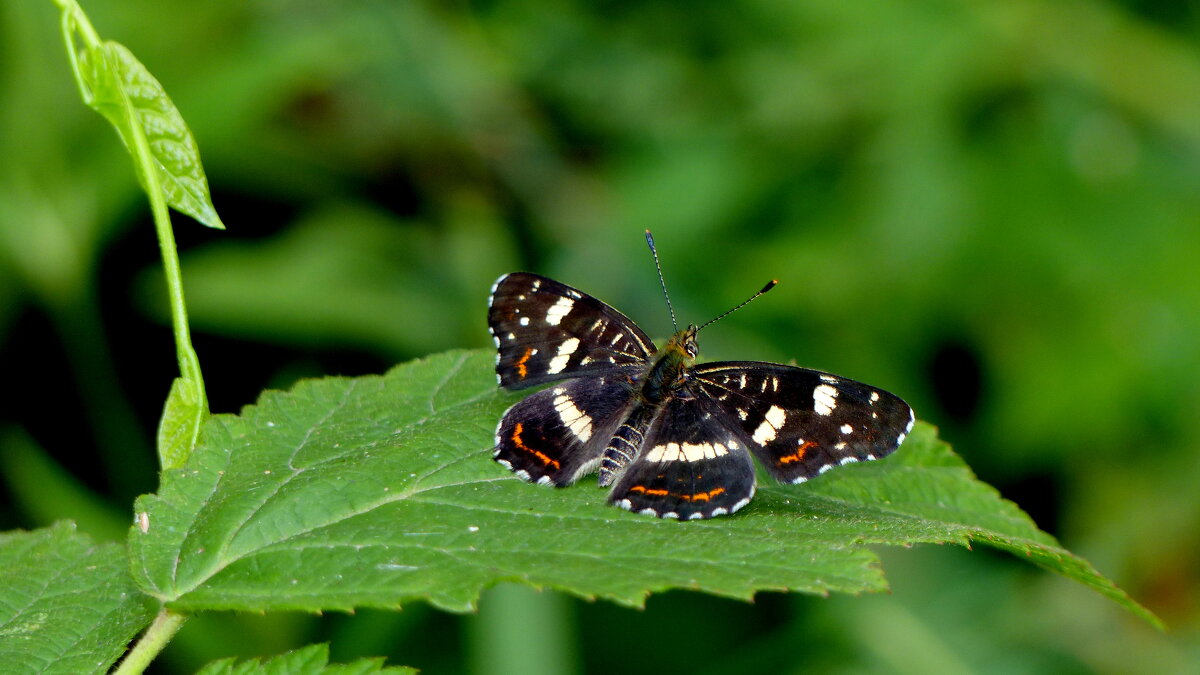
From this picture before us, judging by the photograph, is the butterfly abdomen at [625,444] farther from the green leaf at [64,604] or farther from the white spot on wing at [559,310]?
the green leaf at [64,604]

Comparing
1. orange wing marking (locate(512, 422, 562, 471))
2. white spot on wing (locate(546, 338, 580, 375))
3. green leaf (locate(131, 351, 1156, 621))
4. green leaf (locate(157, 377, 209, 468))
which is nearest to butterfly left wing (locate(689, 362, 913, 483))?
green leaf (locate(131, 351, 1156, 621))

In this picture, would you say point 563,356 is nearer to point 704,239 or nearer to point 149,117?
point 149,117

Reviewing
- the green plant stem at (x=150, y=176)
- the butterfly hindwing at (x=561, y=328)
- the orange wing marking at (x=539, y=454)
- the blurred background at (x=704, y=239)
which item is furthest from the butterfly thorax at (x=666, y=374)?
the blurred background at (x=704, y=239)

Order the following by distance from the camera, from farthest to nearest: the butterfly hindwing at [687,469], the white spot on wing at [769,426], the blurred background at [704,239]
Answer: the blurred background at [704,239], the white spot on wing at [769,426], the butterfly hindwing at [687,469]

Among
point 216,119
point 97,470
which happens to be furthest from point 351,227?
point 97,470

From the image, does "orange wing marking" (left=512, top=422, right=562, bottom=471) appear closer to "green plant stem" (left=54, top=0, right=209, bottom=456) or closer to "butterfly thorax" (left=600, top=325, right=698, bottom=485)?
"butterfly thorax" (left=600, top=325, right=698, bottom=485)

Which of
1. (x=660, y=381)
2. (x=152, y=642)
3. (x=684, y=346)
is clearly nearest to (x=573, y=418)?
(x=660, y=381)

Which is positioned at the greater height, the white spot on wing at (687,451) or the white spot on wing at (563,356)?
the white spot on wing at (563,356)
